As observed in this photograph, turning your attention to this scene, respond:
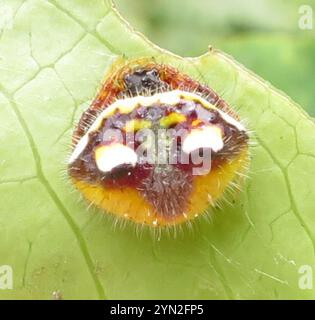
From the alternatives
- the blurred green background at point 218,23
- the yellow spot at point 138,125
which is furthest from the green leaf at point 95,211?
the blurred green background at point 218,23

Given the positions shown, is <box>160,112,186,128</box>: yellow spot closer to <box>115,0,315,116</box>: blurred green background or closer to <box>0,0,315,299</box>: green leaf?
<box>0,0,315,299</box>: green leaf

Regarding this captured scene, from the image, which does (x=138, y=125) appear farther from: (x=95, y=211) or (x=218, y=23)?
(x=218, y=23)

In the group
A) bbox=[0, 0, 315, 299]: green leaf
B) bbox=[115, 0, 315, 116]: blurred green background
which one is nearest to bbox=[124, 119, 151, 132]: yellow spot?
bbox=[0, 0, 315, 299]: green leaf

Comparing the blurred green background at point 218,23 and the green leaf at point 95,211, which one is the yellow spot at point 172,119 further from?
the blurred green background at point 218,23

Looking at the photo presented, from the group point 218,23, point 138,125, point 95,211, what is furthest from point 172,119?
point 218,23

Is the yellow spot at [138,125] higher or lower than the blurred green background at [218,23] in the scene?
lower

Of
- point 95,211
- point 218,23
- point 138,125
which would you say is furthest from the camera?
point 218,23
